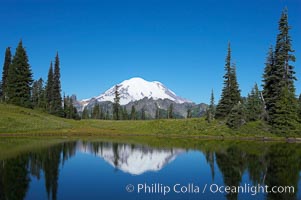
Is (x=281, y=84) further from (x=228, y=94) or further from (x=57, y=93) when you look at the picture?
(x=57, y=93)

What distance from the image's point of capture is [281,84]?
205ft

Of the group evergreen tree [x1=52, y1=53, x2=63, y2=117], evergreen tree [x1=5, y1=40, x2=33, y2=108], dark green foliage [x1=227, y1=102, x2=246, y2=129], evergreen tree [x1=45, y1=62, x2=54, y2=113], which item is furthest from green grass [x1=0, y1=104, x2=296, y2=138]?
evergreen tree [x1=45, y1=62, x2=54, y2=113]

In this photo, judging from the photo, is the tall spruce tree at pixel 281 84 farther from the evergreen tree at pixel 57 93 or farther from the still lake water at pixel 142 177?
the evergreen tree at pixel 57 93

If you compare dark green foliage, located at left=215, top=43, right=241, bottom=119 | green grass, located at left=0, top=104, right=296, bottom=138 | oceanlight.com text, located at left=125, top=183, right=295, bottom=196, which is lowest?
oceanlight.com text, located at left=125, top=183, right=295, bottom=196

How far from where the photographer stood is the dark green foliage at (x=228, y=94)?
7169 cm

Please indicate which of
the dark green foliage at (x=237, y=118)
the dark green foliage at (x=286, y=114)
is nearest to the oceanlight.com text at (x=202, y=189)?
the dark green foliage at (x=286, y=114)

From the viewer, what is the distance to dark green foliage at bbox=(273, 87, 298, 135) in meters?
58.0

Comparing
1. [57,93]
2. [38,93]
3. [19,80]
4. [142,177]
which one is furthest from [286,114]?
[38,93]

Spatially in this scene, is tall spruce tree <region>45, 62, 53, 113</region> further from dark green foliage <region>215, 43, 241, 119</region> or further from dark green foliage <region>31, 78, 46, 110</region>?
dark green foliage <region>215, 43, 241, 119</region>

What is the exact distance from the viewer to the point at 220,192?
55.4ft

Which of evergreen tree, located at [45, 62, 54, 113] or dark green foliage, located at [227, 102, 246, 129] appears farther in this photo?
evergreen tree, located at [45, 62, 54, 113]

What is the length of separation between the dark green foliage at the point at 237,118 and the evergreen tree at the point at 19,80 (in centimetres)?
5265

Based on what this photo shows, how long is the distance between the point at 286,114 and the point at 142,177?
46.5 meters

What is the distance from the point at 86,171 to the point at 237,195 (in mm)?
11788
